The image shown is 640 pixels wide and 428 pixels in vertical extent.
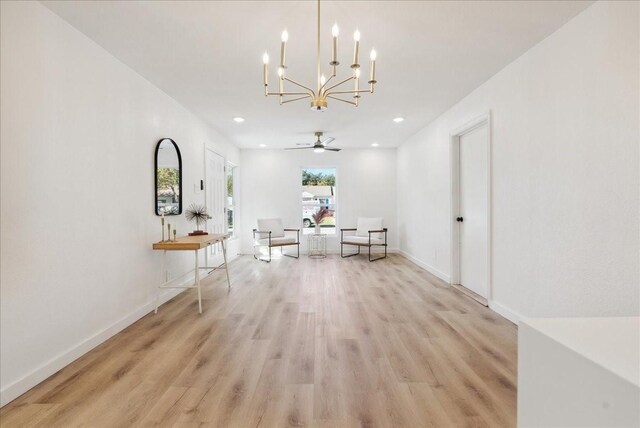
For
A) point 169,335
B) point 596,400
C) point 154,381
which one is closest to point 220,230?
point 169,335

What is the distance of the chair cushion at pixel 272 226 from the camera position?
707 centimetres

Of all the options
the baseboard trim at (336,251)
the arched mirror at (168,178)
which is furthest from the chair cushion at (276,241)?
the arched mirror at (168,178)

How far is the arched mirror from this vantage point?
369 cm

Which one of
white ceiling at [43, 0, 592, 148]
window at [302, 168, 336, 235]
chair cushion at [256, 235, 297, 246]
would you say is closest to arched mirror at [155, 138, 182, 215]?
white ceiling at [43, 0, 592, 148]

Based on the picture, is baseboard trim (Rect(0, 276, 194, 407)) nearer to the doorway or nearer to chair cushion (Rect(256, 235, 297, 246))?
chair cushion (Rect(256, 235, 297, 246))

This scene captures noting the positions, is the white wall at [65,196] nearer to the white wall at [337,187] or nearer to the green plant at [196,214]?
the green plant at [196,214]

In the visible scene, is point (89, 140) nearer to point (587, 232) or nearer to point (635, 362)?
point (635, 362)

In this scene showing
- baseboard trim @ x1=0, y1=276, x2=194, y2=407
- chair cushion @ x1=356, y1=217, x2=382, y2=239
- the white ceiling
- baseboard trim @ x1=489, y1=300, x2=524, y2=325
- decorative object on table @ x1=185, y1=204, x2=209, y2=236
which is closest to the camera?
baseboard trim @ x1=0, y1=276, x2=194, y2=407

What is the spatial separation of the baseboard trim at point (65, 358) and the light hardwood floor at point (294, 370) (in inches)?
2.1

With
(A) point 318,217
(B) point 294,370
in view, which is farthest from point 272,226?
(B) point 294,370

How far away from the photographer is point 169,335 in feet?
9.21

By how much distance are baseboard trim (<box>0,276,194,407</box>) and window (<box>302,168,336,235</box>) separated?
475 centimetres

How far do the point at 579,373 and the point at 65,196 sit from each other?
297cm

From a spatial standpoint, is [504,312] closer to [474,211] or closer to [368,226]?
[474,211]
